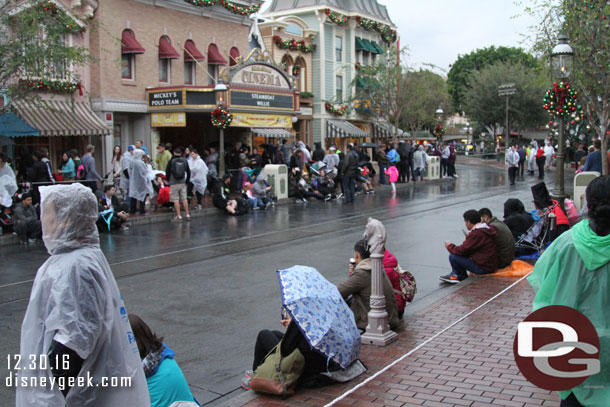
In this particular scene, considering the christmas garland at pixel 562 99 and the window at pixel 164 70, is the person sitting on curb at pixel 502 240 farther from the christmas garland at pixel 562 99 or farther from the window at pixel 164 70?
the window at pixel 164 70

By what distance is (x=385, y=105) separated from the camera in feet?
145

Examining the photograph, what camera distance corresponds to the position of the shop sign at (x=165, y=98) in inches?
963

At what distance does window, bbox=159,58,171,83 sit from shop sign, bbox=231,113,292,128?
3.45 metres

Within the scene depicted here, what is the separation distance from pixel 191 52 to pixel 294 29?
47.6ft

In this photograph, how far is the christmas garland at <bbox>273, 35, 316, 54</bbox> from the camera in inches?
1480

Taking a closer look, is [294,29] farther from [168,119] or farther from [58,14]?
[58,14]

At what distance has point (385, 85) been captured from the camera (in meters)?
43.4

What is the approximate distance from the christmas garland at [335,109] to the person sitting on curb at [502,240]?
108ft

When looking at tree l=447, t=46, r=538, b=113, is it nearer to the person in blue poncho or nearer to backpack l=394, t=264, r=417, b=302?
backpack l=394, t=264, r=417, b=302

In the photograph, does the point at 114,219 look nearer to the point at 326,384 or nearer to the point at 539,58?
the point at 326,384

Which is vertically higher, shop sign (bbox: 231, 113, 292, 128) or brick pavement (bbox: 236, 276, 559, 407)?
shop sign (bbox: 231, 113, 292, 128)

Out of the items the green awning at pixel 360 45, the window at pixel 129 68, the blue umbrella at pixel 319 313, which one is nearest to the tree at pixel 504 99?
the green awning at pixel 360 45

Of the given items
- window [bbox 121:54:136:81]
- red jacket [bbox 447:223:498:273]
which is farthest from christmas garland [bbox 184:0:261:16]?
red jacket [bbox 447:223:498:273]

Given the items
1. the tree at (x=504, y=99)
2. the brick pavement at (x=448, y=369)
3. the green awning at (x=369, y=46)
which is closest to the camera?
the brick pavement at (x=448, y=369)
